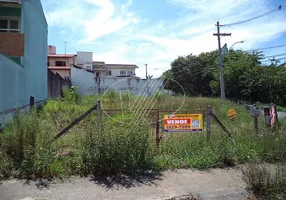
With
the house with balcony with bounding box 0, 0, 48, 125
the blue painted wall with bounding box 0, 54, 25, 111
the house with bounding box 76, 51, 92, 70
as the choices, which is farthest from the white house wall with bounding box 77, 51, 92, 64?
the blue painted wall with bounding box 0, 54, 25, 111

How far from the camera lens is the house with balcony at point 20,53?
9245 millimetres

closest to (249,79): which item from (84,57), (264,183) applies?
(264,183)

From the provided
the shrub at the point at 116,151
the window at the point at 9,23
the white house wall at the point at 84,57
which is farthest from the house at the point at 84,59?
the shrub at the point at 116,151

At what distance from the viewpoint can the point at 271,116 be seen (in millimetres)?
8555

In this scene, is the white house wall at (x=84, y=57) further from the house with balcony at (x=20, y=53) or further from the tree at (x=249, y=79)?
the house with balcony at (x=20, y=53)

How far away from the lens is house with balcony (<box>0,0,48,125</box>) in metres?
9.25

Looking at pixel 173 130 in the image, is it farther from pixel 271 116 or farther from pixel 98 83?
pixel 98 83

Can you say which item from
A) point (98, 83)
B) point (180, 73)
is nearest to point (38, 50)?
point (98, 83)

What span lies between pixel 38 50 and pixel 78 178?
1333cm

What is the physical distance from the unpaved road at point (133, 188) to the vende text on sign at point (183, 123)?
1575mm

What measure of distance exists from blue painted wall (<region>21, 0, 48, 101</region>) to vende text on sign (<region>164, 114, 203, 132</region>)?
8.79m

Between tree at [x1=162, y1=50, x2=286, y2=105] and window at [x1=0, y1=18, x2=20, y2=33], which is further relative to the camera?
tree at [x1=162, y1=50, x2=286, y2=105]

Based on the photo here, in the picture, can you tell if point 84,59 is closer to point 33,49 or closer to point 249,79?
point 249,79

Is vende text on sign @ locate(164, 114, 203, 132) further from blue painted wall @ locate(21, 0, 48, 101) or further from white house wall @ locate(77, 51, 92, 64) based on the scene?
white house wall @ locate(77, 51, 92, 64)
